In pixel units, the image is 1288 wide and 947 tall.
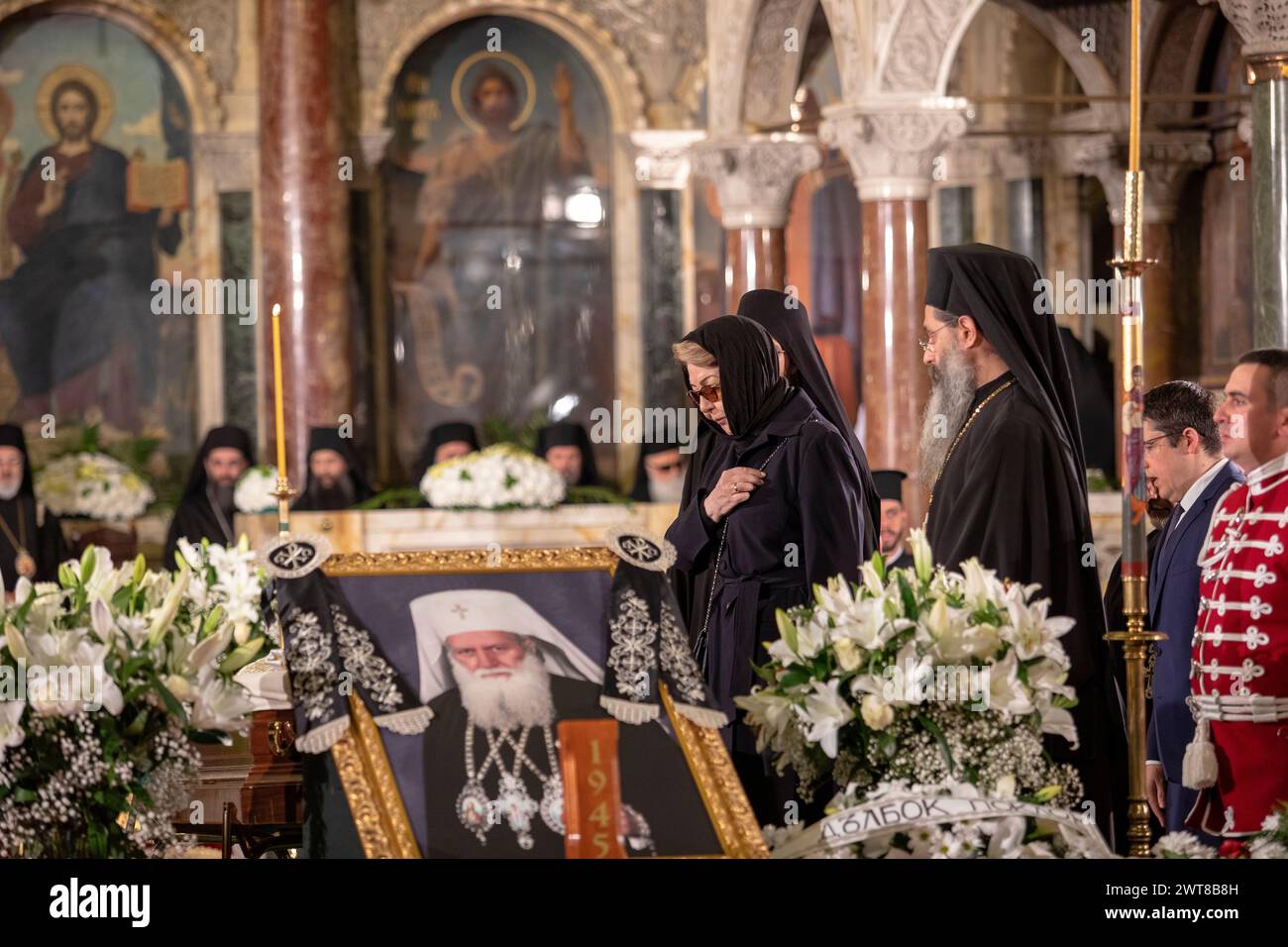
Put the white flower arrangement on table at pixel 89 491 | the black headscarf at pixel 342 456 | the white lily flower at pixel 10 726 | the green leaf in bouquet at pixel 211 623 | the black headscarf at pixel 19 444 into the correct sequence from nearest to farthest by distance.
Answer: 1. the white lily flower at pixel 10 726
2. the green leaf in bouquet at pixel 211 623
3. the black headscarf at pixel 19 444
4. the black headscarf at pixel 342 456
5. the white flower arrangement on table at pixel 89 491

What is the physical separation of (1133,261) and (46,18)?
14.0 meters

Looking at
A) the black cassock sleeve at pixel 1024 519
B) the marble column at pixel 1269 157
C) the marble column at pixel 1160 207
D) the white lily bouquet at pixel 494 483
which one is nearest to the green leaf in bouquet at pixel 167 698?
the black cassock sleeve at pixel 1024 519

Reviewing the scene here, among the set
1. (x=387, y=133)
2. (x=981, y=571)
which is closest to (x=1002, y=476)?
(x=981, y=571)

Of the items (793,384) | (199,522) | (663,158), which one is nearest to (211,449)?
(199,522)

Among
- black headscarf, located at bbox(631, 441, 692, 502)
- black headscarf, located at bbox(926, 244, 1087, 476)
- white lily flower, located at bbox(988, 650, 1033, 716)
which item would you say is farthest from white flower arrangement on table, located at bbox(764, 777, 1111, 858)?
black headscarf, located at bbox(631, 441, 692, 502)

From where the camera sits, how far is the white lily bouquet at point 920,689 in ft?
11.2

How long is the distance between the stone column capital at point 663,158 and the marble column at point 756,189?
2.72 metres

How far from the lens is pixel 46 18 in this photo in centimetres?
1570

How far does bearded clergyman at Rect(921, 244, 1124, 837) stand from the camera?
4.18m

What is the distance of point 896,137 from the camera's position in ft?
34.6

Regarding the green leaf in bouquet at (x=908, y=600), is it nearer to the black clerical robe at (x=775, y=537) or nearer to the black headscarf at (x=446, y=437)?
the black clerical robe at (x=775, y=537)

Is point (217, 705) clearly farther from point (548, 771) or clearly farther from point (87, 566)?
point (548, 771)

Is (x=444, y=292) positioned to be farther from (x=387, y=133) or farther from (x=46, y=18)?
(x=46, y=18)
